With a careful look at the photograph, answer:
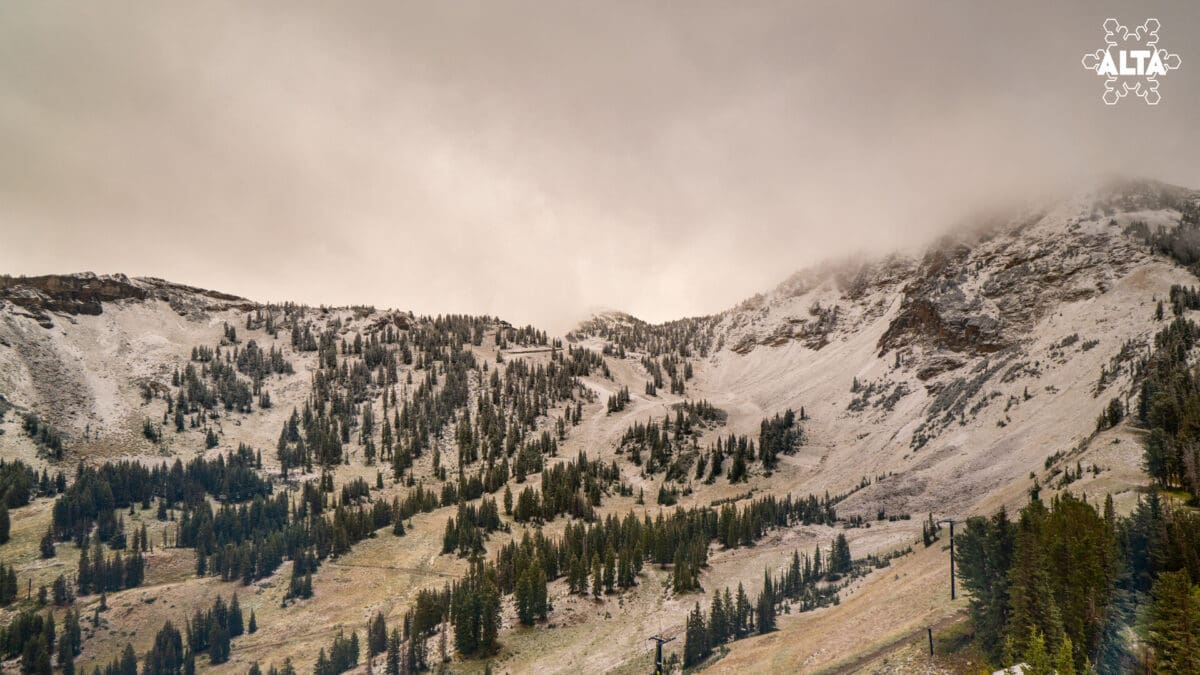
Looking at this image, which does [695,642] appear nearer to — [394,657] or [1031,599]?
[1031,599]

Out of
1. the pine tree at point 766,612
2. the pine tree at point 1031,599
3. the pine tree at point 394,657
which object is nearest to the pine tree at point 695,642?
the pine tree at point 766,612

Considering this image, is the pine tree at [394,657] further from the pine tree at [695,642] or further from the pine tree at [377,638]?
the pine tree at [695,642]

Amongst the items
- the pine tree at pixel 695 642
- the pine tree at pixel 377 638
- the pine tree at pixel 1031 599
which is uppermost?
the pine tree at pixel 1031 599

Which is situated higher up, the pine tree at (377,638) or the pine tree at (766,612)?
the pine tree at (766,612)

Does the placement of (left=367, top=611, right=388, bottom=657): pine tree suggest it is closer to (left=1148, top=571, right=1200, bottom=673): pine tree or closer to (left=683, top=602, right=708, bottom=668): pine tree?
(left=683, top=602, right=708, bottom=668): pine tree

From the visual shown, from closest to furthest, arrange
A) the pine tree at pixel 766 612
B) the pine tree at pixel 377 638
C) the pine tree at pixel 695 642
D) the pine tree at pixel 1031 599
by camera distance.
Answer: the pine tree at pixel 1031 599 < the pine tree at pixel 695 642 < the pine tree at pixel 766 612 < the pine tree at pixel 377 638

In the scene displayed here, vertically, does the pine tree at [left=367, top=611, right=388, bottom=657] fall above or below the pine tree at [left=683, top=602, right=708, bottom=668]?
below

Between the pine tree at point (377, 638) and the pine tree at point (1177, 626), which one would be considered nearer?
the pine tree at point (1177, 626)

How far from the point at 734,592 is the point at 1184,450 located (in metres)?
65.6

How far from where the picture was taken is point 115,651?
123 meters

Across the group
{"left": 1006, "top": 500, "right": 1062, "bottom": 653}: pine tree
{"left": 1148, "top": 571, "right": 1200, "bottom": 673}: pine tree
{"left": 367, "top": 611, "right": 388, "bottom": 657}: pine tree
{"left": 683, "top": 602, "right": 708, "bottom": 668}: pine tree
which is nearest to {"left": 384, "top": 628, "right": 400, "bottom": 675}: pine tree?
{"left": 367, "top": 611, "right": 388, "bottom": 657}: pine tree

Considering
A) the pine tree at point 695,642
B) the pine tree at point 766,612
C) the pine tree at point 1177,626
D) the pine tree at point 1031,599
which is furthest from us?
the pine tree at point 766,612

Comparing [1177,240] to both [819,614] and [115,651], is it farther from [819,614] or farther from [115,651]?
[115,651]

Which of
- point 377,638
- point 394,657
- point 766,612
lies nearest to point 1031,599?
point 766,612
